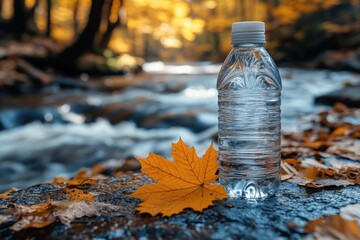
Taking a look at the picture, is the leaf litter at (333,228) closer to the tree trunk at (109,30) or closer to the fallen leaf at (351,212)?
the fallen leaf at (351,212)

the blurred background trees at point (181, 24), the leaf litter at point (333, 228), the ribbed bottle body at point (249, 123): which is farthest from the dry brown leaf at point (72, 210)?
the blurred background trees at point (181, 24)

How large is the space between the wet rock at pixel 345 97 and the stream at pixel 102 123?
21 centimetres

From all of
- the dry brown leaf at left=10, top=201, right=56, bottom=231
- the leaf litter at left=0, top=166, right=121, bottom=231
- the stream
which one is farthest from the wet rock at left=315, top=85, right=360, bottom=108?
the dry brown leaf at left=10, top=201, right=56, bottom=231

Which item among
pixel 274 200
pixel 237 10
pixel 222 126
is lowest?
pixel 274 200

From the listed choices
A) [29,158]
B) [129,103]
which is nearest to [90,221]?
[29,158]

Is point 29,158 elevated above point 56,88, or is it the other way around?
point 56,88

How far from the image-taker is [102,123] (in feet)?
26.6

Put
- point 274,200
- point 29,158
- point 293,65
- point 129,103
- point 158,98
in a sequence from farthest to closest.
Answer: point 293,65 → point 158,98 → point 129,103 → point 29,158 → point 274,200

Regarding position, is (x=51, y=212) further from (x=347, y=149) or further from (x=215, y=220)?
(x=347, y=149)

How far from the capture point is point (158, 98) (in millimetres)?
10211

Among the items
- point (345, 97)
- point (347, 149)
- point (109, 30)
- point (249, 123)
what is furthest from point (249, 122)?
point (109, 30)

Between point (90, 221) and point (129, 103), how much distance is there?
8.28 metres

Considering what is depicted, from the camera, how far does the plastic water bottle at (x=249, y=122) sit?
173cm

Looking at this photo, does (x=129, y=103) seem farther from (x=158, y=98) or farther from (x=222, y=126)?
(x=222, y=126)
